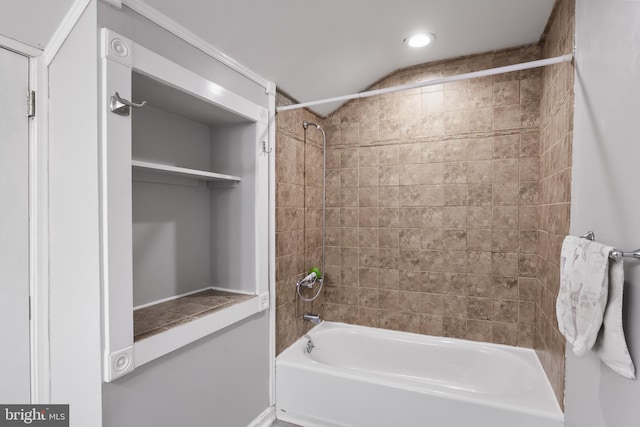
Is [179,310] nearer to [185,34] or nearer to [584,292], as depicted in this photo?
[185,34]

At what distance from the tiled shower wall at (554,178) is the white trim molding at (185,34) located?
1.65 metres

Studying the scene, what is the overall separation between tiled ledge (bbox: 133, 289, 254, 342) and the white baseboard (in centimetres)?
79

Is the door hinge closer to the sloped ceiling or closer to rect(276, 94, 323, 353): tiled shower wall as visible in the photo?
the sloped ceiling

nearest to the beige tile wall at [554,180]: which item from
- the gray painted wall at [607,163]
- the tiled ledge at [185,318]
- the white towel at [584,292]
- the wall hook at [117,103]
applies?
the gray painted wall at [607,163]

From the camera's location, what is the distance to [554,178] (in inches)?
67.6

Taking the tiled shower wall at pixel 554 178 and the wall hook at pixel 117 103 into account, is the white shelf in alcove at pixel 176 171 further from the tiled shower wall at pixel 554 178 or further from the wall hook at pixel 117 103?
the tiled shower wall at pixel 554 178

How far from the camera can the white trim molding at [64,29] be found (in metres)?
1.15

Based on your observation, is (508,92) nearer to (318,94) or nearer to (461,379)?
(318,94)

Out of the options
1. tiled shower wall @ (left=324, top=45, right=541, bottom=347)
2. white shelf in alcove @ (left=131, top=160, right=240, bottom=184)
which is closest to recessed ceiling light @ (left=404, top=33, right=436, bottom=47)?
tiled shower wall @ (left=324, top=45, right=541, bottom=347)

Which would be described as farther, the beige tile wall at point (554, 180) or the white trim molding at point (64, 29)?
→ the beige tile wall at point (554, 180)

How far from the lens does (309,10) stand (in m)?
1.66

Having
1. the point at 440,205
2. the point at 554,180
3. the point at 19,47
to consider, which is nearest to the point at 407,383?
the point at 440,205

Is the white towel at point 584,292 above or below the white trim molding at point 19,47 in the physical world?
below

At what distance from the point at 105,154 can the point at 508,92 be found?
2.42 meters
